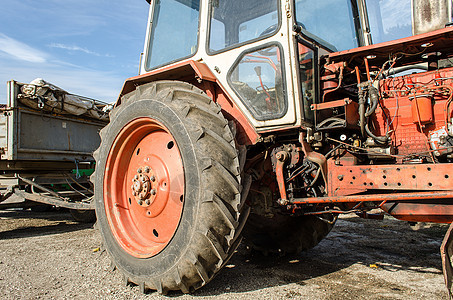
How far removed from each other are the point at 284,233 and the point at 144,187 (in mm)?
1712

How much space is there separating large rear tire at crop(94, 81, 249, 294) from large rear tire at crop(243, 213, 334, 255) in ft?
3.97

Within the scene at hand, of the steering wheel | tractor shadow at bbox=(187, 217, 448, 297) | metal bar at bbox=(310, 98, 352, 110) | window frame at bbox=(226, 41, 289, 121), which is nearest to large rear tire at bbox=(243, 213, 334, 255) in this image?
tractor shadow at bbox=(187, 217, 448, 297)

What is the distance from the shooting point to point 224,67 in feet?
10.4

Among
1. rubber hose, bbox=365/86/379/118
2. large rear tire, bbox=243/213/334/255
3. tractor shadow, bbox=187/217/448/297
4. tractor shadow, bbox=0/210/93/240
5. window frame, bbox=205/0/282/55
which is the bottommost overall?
tractor shadow, bbox=187/217/448/297

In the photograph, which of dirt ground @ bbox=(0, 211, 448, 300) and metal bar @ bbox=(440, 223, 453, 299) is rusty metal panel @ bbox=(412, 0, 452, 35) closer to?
metal bar @ bbox=(440, 223, 453, 299)

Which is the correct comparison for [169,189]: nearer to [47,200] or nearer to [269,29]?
[269,29]

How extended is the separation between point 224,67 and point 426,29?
1587 millimetres

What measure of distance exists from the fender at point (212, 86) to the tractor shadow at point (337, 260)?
46.7 inches

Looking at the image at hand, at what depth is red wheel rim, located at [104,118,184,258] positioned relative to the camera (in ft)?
9.73

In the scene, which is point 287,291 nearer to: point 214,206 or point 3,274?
point 214,206

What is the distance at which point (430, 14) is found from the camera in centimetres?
263

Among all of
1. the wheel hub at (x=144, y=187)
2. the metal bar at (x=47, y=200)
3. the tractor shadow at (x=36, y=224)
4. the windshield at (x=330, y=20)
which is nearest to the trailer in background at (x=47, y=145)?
the metal bar at (x=47, y=200)

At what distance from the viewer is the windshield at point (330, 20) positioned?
317 centimetres

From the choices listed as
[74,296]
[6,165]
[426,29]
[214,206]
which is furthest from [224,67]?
[6,165]
